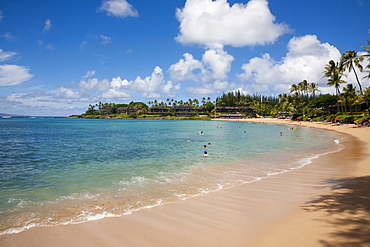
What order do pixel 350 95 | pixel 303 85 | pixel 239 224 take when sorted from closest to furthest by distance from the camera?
pixel 239 224
pixel 350 95
pixel 303 85

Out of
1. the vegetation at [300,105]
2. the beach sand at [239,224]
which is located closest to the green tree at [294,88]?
the vegetation at [300,105]

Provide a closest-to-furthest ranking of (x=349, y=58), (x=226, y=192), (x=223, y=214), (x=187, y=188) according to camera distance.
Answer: (x=223, y=214)
(x=226, y=192)
(x=187, y=188)
(x=349, y=58)

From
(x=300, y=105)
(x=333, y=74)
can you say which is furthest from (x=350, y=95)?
(x=300, y=105)

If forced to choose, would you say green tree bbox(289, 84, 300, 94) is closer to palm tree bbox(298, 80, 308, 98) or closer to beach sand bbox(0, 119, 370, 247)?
palm tree bbox(298, 80, 308, 98)

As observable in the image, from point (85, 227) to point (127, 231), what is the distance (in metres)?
1.32

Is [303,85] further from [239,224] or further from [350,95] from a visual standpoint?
[239,224]

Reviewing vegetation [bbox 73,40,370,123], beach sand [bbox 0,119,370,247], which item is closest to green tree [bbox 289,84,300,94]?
vegetation [bbox 73,40,370,123]

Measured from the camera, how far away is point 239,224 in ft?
19.1

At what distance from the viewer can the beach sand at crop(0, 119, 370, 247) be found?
4.96 m

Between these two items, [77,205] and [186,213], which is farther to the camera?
[77,205]

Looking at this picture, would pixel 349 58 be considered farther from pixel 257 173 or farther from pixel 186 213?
pixel 186 213

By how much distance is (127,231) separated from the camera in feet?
18.7

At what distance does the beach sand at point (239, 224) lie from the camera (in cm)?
496

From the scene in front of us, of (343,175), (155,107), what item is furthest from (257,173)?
(155,107)
